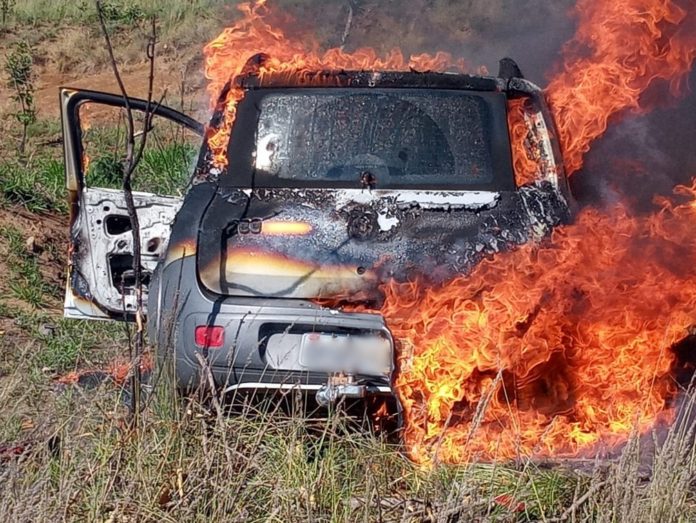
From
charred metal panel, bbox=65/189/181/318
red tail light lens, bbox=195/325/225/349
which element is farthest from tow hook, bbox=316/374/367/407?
charred metal panel, bbox=65/189/181/318

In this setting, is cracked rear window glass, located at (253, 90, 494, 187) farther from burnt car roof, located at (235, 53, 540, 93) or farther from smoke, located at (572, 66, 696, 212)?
smoke, located at (572, 66, 696, 212)

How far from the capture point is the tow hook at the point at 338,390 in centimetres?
439

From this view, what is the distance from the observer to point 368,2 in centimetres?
1978

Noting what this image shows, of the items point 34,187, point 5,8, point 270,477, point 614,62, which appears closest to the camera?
point 270,477

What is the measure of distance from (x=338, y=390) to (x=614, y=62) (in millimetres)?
3583

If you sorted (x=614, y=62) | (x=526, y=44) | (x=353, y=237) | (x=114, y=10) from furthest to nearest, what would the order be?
(x=114, y=10) → (x=526, y=44) → (x=614, y=62) → (x=353, y=237)

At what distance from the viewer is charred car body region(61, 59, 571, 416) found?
4520 mm

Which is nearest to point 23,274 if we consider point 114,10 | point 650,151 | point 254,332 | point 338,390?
point 254,332

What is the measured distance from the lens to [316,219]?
4836mm

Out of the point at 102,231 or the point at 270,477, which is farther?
the point at 102,231

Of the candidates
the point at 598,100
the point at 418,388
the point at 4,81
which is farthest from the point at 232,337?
the point at 4,81

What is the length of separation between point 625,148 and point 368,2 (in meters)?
9.72

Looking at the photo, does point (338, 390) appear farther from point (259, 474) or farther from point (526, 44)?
point (526, 44)

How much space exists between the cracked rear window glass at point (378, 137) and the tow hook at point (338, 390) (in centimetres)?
113
